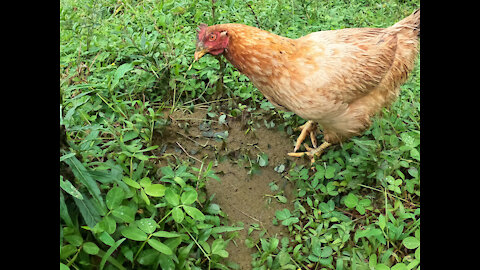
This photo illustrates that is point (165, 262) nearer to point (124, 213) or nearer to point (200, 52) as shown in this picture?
point (124, 213)

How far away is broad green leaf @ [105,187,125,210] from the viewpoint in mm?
1724

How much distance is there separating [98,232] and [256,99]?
80.3 inches

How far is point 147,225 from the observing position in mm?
1789

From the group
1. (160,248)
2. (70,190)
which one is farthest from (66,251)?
(160,248)

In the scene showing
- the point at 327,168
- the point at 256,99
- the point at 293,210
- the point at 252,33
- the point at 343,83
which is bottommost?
the point at 293,210

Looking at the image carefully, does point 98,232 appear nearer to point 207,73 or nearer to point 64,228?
point 64,228

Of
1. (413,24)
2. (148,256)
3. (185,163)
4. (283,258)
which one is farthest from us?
(185,163)

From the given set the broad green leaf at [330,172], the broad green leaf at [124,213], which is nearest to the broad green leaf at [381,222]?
the broad green leaf at [330,172]

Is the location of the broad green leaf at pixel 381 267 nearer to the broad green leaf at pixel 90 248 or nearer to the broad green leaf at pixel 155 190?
the broad green leaf at pixel 155 190

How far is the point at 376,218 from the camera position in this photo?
7.77ft

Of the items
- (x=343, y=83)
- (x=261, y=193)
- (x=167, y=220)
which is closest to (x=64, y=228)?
(x=167, y=220)

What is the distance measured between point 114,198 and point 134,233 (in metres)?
0.20

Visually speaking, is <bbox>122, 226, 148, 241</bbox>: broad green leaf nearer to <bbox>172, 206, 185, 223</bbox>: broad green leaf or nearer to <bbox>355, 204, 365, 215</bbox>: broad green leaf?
<bbox>172, 206, 185, 223</bbox>: broad green leaf

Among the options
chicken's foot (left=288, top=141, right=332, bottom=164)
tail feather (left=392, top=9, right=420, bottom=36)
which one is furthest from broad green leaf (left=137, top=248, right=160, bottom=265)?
tail feather (left=392, top=9, right=420, bottom=36)
